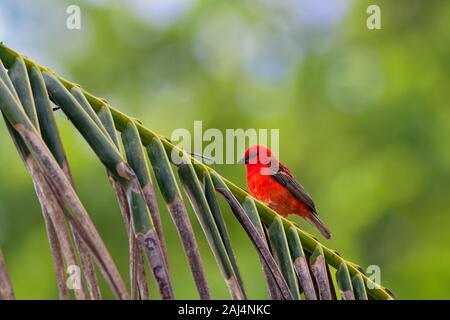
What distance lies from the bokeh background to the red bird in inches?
199

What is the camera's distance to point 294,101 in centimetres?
1459

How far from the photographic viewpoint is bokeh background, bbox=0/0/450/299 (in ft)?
37.7

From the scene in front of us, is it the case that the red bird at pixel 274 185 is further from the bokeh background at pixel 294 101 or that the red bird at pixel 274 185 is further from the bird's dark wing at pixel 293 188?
the bokeh background at pixel 294 101

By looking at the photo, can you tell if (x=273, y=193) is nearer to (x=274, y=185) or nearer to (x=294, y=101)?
(x=274, y=185)

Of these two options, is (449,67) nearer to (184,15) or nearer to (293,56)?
(293,56)

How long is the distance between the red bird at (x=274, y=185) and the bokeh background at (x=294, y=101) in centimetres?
506

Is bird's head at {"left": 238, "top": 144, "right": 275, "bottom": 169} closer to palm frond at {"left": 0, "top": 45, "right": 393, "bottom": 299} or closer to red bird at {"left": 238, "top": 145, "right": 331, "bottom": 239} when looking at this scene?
red bird at {"left": 238, "top": 145, "right": 331, "bottom": 239}

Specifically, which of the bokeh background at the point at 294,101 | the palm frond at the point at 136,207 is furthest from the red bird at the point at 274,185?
the bokeh background at the point at 294,101

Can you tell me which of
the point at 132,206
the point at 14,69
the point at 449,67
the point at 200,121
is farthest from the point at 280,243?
the point at 449,67

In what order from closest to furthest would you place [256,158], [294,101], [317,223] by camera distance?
[256,158]
[317,223]
[294,101]

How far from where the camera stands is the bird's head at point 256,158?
5.52 metres

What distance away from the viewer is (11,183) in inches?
447

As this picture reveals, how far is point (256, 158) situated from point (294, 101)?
9.15 metres

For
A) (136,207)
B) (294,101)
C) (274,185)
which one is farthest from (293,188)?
(294,101)
